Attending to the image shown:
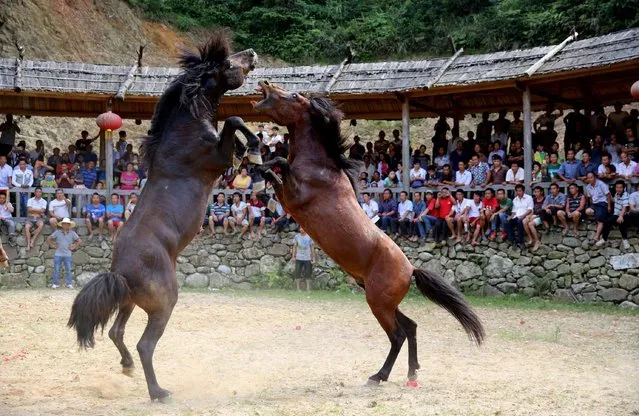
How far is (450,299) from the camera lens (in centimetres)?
813

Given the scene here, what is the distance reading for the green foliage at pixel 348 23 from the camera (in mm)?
30953

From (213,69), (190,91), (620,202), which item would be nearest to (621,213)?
(620,202)

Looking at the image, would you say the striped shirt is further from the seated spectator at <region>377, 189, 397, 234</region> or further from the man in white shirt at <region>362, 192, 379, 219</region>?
the man in white shirt at <region>362, 192, 379, 219</region>

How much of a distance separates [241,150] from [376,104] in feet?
39.4

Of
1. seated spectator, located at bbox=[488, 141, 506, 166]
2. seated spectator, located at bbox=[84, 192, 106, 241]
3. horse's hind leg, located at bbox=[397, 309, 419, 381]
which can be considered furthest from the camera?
seated spectator, located at bbox=[84, 192, 106, 241]

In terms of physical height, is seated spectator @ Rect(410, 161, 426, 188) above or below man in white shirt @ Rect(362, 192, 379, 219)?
above

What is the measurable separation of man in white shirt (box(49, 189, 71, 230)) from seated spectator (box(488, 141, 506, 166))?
366 inches

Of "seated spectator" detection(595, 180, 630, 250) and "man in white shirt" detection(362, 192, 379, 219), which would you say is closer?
"seated spectator" detection(595, 180, 630, 250)

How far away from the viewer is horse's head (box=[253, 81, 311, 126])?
8.14 m

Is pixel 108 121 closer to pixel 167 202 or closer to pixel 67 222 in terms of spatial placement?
pixel 67 222

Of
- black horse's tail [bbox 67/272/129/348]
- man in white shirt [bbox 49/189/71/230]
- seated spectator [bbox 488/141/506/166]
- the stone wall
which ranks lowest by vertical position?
the stone wall

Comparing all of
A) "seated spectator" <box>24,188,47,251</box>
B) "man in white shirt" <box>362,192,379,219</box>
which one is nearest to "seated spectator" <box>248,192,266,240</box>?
"man in white shirt" <box>362,192,379,219</box>

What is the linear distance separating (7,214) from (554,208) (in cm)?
1152

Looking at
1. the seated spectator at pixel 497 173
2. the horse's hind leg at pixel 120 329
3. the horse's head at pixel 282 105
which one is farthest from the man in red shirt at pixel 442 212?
the horse's hind leg at pixel 120 329
